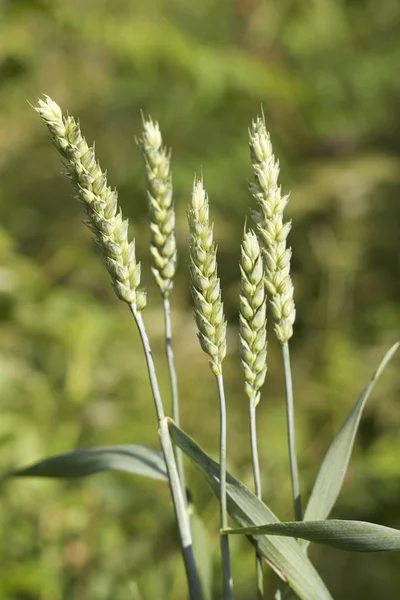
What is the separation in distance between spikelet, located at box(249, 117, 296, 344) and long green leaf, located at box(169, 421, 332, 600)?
0.35 ft

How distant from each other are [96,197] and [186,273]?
1952 mm

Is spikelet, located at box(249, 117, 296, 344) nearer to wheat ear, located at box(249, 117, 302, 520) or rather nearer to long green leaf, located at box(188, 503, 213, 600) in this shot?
wheat ear, located at box(249, 117, 302, 520)

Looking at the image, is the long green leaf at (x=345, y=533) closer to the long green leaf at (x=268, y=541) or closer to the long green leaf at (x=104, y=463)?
the long green leaf at (x=268, y=541)

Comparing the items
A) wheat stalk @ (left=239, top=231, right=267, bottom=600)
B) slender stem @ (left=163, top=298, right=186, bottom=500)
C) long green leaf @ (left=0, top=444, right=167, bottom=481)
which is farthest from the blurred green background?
wheat stalk @ (left=239, top=231, right=267, bottom=600)

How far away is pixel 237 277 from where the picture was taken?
2.38 metres

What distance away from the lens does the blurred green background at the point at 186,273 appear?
118cm

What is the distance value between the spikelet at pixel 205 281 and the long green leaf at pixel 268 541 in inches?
3.5

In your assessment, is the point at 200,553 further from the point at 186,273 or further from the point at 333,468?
the point at 186,273

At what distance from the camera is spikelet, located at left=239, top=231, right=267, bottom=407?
472mm

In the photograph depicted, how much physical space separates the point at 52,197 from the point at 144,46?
0.80 m

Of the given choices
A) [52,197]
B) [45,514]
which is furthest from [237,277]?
[45,514]

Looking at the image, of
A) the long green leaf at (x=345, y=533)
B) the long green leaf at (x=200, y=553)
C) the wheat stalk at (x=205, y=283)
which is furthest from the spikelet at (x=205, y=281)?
the long green leaf at (x=200, y=553)

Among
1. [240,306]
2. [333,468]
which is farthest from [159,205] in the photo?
[333,468]

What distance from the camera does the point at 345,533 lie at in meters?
0.48
